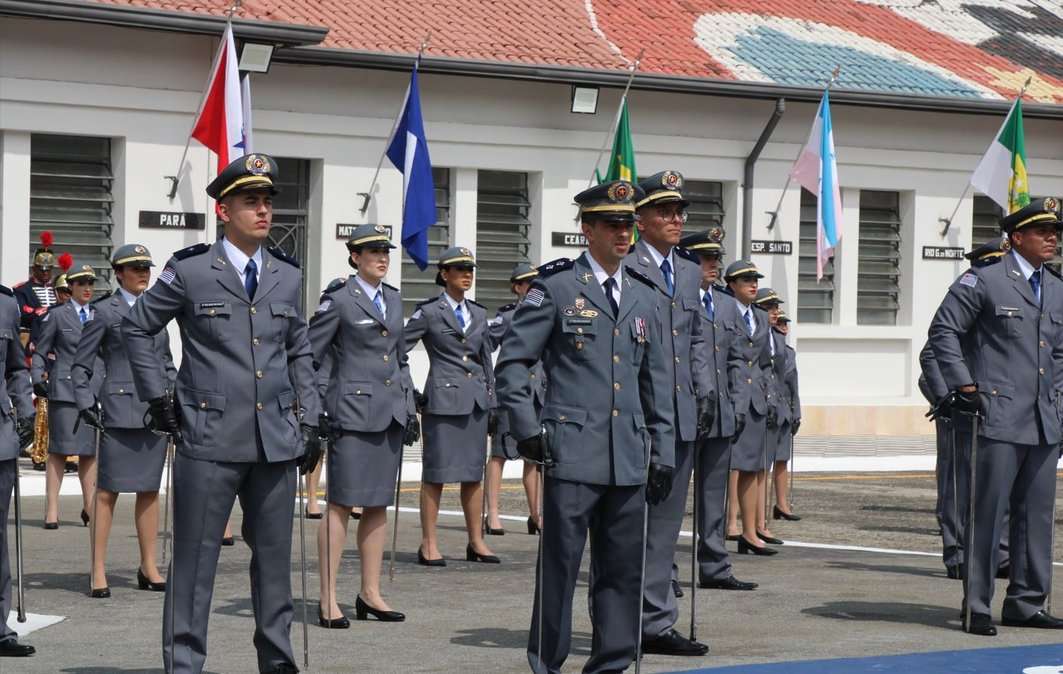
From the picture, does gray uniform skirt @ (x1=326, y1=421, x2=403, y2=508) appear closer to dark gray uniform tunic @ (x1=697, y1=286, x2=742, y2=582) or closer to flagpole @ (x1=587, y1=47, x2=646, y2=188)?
dark gray uniform tunic @ (x1=697, y1=286, x2=742, y2=582)

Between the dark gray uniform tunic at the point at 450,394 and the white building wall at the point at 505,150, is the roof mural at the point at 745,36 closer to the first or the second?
the white building wall at the point at 505,150

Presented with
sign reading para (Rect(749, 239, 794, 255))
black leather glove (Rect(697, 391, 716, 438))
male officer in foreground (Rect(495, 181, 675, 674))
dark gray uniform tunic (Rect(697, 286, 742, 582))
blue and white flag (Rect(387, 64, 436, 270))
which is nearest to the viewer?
male officer in foreground (Rect(495, 181, 675, 674))

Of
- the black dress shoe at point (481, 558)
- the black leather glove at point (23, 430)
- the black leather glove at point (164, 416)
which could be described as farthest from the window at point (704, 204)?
the black leather glove at point (164, 416)

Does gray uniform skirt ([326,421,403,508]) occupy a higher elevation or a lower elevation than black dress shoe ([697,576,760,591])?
higher

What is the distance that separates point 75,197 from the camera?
2338 cm

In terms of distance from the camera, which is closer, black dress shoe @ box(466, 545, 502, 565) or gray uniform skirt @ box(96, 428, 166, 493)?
gray uniform skirt @ box(96, 428, 166, 493)

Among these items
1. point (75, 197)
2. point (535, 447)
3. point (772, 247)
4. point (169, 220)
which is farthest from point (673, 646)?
point (772, 247)

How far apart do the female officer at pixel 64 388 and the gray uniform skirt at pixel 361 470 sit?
5.08m

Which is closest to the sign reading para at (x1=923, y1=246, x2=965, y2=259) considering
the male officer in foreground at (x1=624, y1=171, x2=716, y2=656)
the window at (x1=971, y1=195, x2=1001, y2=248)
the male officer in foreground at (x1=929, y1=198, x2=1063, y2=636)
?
the window at (x1=971, y1=195, x2=1001, y2=248)

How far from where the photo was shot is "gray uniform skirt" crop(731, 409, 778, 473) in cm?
1517

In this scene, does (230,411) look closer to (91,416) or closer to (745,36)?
(91,416)

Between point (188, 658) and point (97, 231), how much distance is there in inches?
608

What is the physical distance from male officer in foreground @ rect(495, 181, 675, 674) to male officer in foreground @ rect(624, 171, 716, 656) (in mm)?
956

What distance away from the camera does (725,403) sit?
12.3 metres
